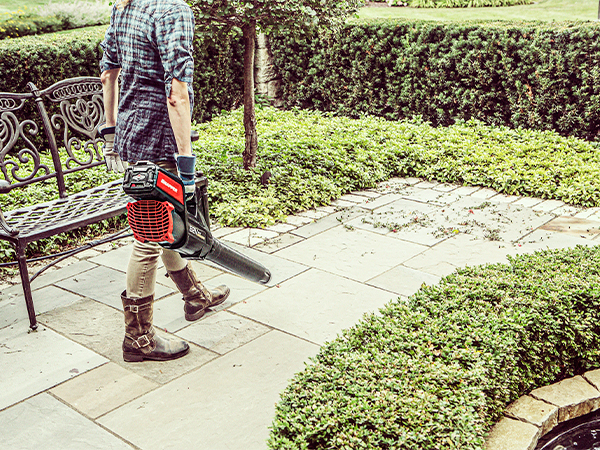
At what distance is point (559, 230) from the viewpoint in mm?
5559

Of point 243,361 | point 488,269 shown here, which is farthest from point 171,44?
point 488,269

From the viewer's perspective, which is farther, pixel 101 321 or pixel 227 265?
pixel 101 321

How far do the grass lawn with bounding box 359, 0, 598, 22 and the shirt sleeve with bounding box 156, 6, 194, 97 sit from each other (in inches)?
548

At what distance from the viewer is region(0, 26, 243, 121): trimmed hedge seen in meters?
7.49

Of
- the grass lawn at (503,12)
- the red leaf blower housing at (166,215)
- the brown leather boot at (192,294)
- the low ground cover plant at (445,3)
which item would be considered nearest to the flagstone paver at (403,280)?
the brown leather boot at (192,294)

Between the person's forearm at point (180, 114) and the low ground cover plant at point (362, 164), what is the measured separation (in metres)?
2.55

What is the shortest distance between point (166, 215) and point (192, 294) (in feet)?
3.86

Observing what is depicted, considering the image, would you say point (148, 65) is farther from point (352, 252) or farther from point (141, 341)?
point (352, 252)

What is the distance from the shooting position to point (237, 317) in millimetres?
4051

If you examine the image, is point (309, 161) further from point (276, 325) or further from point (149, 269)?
point (149, 269)

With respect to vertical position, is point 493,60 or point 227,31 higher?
point 227,31

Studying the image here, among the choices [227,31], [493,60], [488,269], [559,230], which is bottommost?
[559,230]

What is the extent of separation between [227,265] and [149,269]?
1.42 feet

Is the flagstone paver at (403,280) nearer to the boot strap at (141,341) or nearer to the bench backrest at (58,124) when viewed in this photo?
the boot strap at (141,341)
